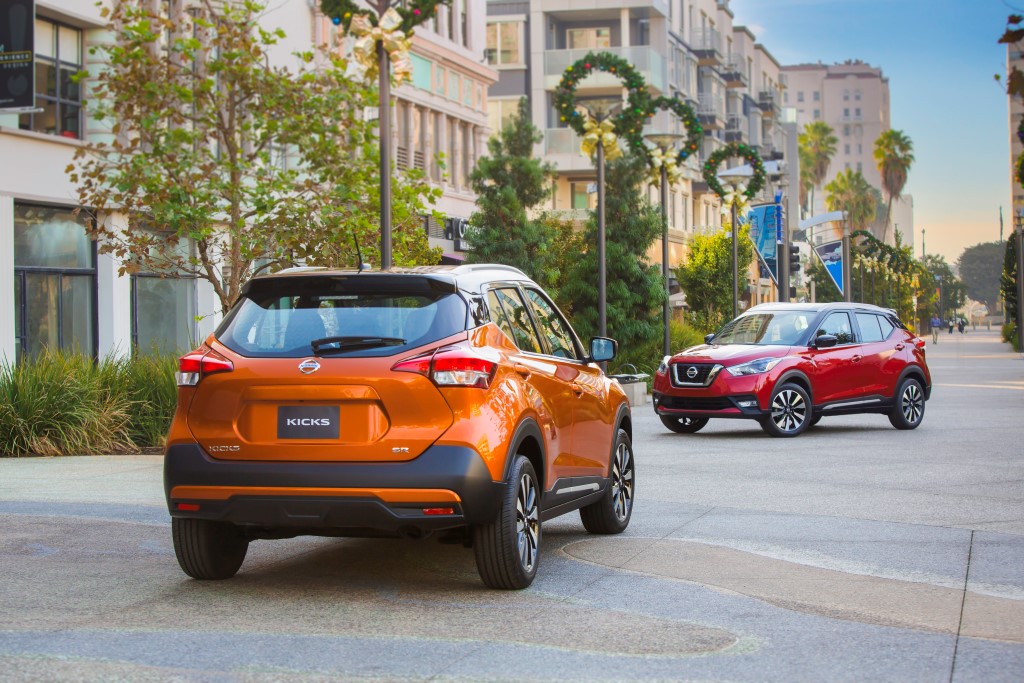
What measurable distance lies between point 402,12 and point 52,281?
10.9 metres

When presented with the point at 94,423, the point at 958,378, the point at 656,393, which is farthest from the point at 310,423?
the point at 958,378

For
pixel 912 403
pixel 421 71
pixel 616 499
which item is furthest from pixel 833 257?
pixel 616 499

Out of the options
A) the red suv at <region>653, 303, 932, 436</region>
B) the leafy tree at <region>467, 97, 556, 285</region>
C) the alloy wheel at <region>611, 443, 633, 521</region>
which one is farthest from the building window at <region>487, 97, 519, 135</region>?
the alloy wheel at <region>611, 443, 633, 521</region>

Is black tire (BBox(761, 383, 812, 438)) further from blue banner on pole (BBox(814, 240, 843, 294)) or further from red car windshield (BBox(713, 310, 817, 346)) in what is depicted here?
blue banner on pole (BBox(814, 240, 843, 294))

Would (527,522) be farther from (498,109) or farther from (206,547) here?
(498,109)

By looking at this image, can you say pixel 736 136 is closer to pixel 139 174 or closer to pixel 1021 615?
pixel 139 174

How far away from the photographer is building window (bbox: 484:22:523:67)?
219 feet

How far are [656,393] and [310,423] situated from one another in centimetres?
1331

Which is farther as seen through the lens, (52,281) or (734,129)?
(734,129)

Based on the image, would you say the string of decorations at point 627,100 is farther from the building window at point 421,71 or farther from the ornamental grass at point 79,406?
the ornamental grass at point 79,406

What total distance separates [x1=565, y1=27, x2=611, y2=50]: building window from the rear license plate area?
6185 centimetres

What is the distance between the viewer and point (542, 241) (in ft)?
100

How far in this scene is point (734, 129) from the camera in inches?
3376

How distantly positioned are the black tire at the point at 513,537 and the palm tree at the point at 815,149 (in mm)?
130787
